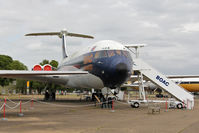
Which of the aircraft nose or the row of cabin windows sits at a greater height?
the row of cabin windows

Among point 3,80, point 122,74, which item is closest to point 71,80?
point 122,74

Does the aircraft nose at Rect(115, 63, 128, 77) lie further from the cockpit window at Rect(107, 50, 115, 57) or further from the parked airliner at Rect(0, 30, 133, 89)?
the cockpit window at Rect(107, 50, 115, 57)

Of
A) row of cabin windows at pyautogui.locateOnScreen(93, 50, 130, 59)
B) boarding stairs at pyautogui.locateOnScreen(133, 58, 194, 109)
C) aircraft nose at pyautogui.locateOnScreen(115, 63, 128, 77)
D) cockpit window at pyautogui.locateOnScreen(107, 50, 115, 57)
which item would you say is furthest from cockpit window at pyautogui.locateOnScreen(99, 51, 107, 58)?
boarding stairs at pyautogui.locateOnScreen(133, 58, 194, 109)

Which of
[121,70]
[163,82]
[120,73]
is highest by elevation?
[121,70]

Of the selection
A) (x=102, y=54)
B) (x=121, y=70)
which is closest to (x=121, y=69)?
(x=121, y=70)

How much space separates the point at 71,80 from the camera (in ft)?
70.3

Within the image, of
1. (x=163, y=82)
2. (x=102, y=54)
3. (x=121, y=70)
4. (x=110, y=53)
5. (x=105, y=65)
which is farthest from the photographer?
(x=163, y=82)

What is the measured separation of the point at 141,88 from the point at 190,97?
11.7 ft

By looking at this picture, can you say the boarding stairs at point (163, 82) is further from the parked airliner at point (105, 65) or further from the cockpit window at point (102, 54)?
the cockpit window at point (102, 54)

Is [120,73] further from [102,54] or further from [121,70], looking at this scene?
[102,54]

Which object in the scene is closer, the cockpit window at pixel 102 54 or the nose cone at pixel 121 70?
the nose cone at pixel 121 70

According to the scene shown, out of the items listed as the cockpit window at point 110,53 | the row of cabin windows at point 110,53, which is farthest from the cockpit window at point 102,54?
the cockpit window at point 110,53

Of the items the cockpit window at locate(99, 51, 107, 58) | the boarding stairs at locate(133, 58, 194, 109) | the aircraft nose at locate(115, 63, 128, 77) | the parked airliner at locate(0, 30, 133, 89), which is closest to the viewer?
the aircraft nose at locate(115, 63, 128, 77)

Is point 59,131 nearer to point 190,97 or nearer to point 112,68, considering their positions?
point 112,68
